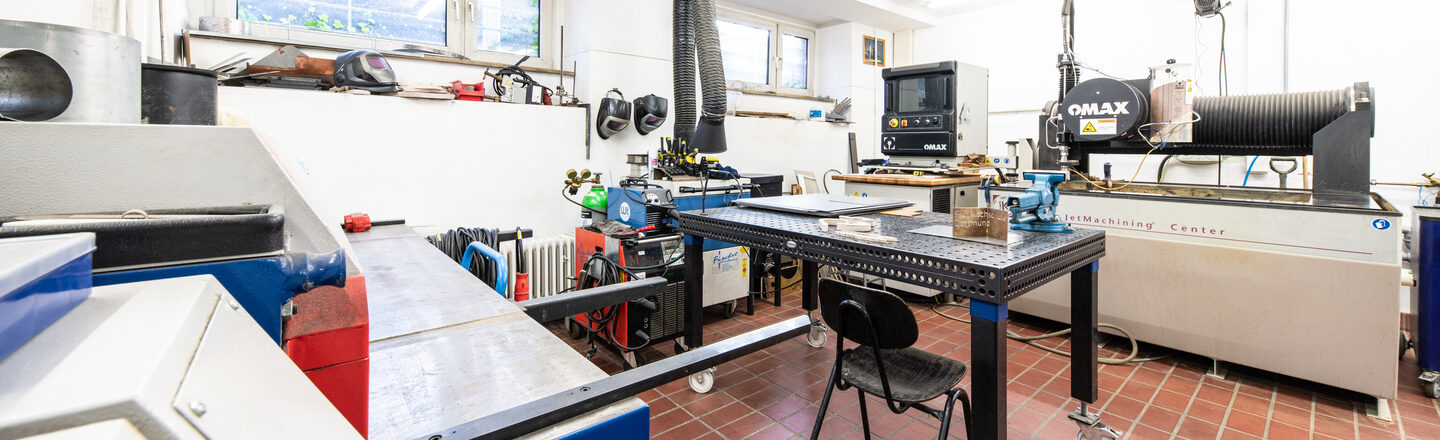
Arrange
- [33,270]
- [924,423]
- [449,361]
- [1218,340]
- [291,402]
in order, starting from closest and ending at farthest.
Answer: [33,270], [291,402], [449,361], [924,423], [1218,340]

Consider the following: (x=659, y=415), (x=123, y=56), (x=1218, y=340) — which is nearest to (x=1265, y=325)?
(x=1218, y=340)

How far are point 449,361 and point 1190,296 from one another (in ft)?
9.76

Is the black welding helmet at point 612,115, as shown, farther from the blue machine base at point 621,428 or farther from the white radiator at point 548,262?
the blue machine base at point 621,428

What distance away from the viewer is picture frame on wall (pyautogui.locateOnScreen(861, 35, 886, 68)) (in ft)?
18.2

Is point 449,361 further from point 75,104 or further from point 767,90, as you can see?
point 767,90

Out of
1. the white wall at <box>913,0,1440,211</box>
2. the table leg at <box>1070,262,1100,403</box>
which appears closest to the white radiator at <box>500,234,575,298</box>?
the table leg at <box>1070,262,1100,403</box>

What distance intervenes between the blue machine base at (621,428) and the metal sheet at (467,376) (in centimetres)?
1

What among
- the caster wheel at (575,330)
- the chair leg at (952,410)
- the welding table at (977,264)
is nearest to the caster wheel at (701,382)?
the welding table at (977,264)

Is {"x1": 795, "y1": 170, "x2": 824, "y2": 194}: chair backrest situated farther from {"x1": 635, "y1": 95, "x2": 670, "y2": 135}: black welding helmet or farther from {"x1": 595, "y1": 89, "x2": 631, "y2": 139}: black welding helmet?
{"x1": 595, "y1": 89, "x2": 631, "y2": 139}: black welding helmet

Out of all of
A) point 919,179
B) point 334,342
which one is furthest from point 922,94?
point 334,342

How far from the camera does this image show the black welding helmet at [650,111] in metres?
3.60

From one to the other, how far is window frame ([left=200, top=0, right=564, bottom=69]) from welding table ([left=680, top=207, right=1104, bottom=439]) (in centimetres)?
213

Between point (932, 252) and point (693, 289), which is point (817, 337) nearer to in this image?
point (693, 289)

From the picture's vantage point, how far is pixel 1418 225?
234 centimetres
